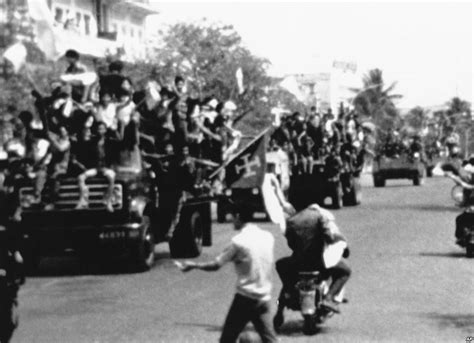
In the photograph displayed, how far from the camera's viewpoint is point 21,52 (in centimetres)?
1758

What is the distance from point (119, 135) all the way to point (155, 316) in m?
5.62

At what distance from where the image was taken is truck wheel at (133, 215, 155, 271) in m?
19.0

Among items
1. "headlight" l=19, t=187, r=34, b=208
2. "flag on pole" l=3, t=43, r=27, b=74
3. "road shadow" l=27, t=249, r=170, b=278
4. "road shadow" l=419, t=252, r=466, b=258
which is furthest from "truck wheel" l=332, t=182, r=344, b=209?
"flag on pole" l=3, t=43, r=27, b=74

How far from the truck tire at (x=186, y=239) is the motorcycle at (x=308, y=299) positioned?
8.63m

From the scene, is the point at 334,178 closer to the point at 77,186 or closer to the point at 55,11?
the point at 77,186

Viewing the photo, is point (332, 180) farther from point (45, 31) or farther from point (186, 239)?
point (45, 31)

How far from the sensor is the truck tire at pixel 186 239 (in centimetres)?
2112

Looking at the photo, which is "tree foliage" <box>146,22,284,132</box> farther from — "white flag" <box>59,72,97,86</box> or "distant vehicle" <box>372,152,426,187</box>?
"white flag" <box>59,72,97,86</box>

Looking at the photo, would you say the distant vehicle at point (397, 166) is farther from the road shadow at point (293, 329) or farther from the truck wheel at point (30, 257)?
the road shadow at point (293, 329)

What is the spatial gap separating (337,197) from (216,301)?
19893 millimetres

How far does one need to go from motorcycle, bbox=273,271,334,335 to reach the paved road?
6.7 inches

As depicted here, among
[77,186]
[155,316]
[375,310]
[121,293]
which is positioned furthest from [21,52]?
[375,310]

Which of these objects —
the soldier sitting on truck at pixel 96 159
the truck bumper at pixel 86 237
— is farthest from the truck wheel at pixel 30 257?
the soldier sitting on truck at pixel 96 159

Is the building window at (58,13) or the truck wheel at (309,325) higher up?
the building window at (58,13)
